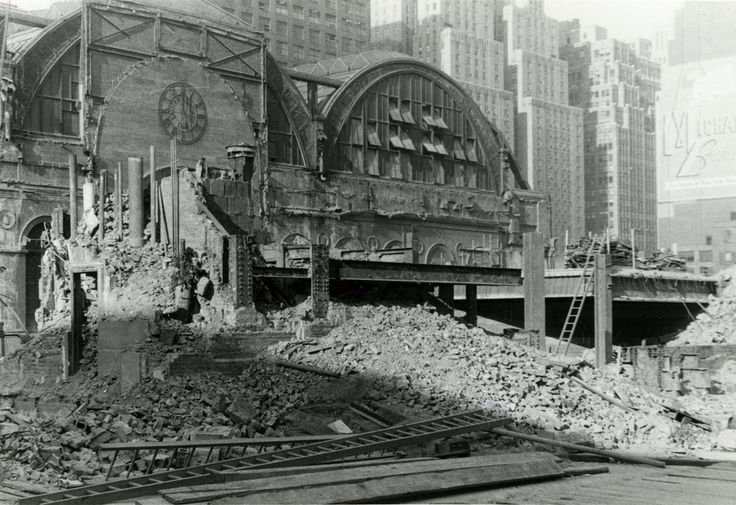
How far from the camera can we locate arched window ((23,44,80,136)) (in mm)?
36250

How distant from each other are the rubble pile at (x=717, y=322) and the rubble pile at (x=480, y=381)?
1445 cm

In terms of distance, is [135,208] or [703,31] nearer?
[135,208]

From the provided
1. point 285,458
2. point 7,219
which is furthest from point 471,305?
point 285,458

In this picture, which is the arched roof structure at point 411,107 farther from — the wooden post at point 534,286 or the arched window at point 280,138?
the wooden post at point 534,286

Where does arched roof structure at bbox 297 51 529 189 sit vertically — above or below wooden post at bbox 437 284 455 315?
above

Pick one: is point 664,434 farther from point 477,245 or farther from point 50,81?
point 477,245

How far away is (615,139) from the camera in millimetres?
115312

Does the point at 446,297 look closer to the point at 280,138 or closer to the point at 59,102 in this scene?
the point at 280,138

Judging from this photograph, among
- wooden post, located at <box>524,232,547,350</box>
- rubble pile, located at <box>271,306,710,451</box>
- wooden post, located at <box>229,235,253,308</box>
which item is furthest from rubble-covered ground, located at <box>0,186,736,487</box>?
wooden post, located at <box>524,232,547,350</box>

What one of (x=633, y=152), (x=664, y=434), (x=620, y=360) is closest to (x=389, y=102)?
(x=620, y=360)

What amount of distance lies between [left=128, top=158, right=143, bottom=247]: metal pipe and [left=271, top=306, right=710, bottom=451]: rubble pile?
5684 millimetres

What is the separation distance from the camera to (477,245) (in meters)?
52.4

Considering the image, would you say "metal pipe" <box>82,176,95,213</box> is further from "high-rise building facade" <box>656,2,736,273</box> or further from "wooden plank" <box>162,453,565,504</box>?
"high-rise building facade" <box>656,2,736,273</box>

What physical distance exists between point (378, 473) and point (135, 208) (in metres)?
15.3
